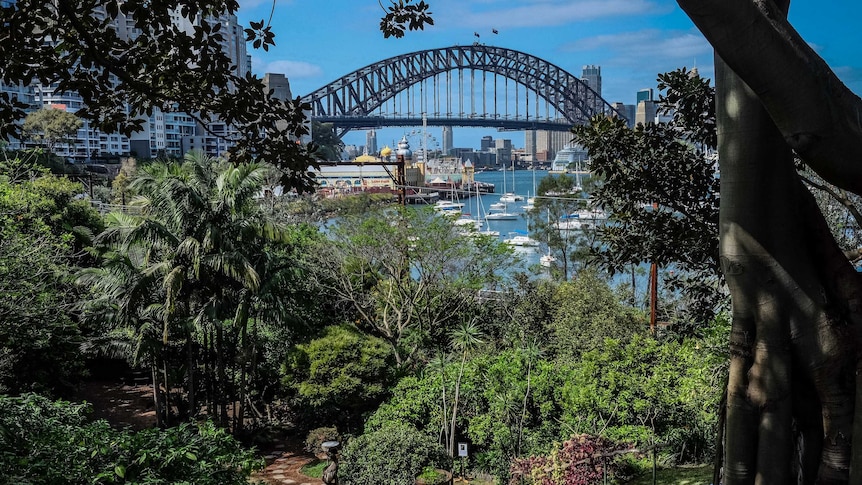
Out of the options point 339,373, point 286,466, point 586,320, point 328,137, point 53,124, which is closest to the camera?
point 286,466

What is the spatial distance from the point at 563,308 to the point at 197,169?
604 cm

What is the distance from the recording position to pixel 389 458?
6.77 m

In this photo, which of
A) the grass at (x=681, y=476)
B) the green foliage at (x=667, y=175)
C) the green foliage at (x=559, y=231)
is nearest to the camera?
the green foliage at (x=667, y=175)

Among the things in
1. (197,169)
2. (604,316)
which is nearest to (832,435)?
(604,316)

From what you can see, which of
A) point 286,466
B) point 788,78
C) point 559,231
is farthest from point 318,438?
point 559,231

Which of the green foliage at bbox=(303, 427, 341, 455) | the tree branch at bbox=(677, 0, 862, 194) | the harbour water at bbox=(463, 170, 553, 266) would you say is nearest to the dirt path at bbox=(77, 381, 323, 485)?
the green foliage at bbox=(303, 427, 341, 455)

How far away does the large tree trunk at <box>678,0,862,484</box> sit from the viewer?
218 centimetres

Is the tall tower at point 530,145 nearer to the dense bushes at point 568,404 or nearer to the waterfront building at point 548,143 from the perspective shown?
the waterfront building at point 548,143

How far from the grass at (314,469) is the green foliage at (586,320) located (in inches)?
144

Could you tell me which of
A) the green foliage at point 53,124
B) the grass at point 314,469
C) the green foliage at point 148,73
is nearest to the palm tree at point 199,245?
the grass at point 314,469

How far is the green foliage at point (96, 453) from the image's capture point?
8.64ft

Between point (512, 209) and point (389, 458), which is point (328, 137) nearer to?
point (512, 209)

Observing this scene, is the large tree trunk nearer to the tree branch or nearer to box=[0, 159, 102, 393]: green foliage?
the tree branch

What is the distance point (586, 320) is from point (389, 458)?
475cm
